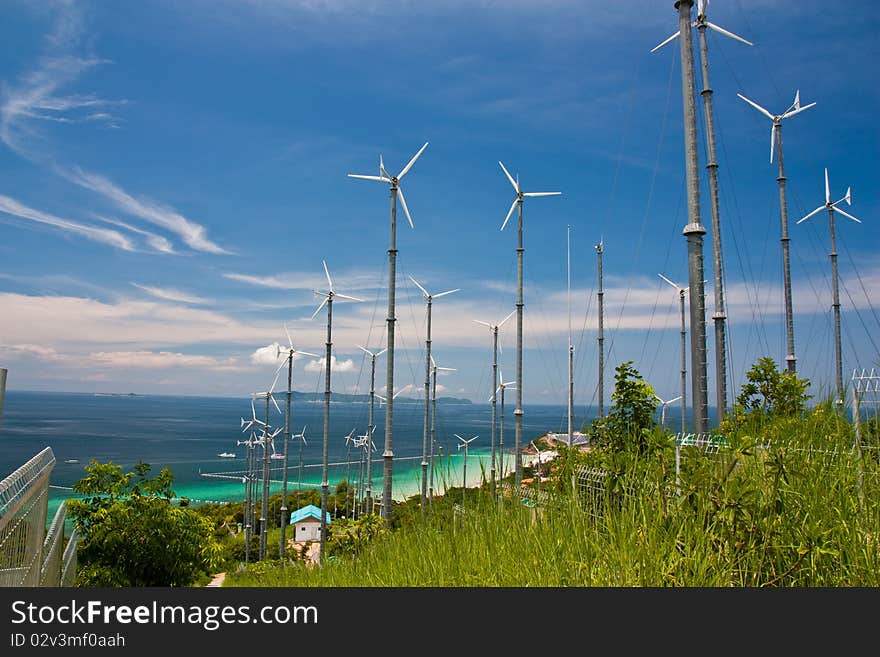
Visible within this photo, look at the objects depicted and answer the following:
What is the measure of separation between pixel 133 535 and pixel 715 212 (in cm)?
1496

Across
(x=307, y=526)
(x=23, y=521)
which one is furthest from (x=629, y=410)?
(x=307, y=526)

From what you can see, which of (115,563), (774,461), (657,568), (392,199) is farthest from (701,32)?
(115,563)

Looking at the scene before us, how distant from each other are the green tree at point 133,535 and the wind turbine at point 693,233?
12147 millimetres

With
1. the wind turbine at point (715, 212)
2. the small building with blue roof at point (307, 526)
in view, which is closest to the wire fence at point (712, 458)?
the wind turbine at point (715, 212)

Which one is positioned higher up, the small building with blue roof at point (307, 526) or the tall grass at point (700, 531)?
the tall grass at point (700, 531)

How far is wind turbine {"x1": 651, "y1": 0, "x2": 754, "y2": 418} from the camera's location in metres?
10.7

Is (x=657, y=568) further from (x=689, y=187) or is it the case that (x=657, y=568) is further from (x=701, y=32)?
(x=701, y=32)

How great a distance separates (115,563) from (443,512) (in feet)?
34.7

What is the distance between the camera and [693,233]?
8.68m

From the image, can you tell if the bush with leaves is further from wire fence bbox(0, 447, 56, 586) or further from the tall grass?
wire fence bbox(0, 447, 56, 586)

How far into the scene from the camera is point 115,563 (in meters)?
14.5

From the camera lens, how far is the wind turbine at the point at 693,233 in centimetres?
827

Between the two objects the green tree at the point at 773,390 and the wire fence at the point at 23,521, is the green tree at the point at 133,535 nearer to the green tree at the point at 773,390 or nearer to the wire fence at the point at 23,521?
the wire fence at the point at 23,521

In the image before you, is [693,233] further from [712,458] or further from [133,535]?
[133,535]
